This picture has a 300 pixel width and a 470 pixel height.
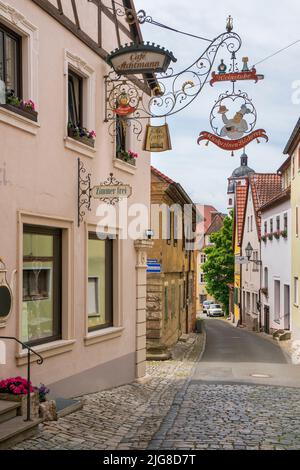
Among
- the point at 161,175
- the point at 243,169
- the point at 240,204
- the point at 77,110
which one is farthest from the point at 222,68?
the point at 243,169

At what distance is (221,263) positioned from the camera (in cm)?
5588

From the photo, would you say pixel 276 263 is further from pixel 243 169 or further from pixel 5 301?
pixel 243 169

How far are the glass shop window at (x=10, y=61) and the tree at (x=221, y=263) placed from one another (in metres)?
47.2

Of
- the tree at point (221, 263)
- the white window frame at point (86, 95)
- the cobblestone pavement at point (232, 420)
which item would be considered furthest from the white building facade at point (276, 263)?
the white window frame at point (86, 95)

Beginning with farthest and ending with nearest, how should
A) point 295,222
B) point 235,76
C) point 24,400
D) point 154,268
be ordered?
point 295,222, point 154,268, point 235,76, point 24,400

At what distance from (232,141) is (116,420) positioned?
14.9 feet

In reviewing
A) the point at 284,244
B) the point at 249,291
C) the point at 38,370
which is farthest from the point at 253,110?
the point at 249,291

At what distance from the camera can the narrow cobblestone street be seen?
25.7ft

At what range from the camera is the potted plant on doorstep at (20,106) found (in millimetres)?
8609

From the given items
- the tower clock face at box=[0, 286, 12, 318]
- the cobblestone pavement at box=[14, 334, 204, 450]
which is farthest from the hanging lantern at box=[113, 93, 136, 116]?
the cobblestone pavement at box=[14, 334, 204, 450]

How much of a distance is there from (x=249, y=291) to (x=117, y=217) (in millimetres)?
31587
